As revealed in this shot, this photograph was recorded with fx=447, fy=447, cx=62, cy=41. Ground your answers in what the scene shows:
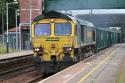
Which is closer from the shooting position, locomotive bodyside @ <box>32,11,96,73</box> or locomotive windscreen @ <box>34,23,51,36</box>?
locomotive bodyside @ <box>32,11,96,73</box>

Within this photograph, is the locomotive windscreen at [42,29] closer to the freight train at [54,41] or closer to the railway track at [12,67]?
the freight train at [54,41]

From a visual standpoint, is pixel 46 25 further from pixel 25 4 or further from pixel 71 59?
pixel 25 4

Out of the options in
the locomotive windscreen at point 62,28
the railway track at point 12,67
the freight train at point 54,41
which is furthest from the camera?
the railway track at point 12,67

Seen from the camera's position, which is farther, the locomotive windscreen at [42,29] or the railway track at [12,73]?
the railway track at [12,73]

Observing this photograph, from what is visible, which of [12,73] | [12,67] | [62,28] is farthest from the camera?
[12,67]

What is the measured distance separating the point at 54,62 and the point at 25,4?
143 feet

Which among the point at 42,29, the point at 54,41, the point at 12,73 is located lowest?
the point at 12,73

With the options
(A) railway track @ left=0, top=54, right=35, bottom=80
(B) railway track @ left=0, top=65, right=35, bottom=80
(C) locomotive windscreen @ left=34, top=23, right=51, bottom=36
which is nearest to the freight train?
(C) locomotive windscreen @ left=34, top=23, right=51, bottom=36

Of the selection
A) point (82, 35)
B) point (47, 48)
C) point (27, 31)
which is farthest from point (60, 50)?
point (27, 31)

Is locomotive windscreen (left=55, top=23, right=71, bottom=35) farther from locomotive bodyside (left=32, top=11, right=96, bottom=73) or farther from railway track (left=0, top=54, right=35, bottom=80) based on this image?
railway track (left=0, top=54, right=35, bottom=80)

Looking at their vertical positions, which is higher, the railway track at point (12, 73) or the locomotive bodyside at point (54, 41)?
the locomotive bodyside at point (54, 41)

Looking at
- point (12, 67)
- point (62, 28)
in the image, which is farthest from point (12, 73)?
point (62, 28)

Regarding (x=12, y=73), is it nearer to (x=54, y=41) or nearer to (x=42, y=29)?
(x=42, y=29)

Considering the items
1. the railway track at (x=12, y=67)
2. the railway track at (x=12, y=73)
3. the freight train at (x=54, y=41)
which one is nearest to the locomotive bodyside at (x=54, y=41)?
the freight train at (x=54, y=41)
